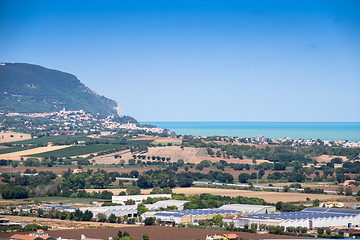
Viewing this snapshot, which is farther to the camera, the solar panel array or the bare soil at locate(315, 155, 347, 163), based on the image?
the bare soil at locate(315, 155, 347, 163)

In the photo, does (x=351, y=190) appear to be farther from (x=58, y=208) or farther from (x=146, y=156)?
(x=146, y=156)

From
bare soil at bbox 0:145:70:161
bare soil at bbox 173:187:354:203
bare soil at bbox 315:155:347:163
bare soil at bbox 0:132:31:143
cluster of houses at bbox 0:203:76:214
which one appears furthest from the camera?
bare soil at bbox 0:132:31:143

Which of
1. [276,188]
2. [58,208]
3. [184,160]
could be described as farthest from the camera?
[184,160]

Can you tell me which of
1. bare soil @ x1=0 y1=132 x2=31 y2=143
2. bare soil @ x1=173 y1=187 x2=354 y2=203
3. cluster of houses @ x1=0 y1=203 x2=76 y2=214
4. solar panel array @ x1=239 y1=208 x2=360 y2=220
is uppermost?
bare soil @ x1=0 y1=132 x2=31 y2=143

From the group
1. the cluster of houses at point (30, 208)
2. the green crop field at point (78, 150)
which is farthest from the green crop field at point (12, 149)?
the cluster of houses at point (30, 208)

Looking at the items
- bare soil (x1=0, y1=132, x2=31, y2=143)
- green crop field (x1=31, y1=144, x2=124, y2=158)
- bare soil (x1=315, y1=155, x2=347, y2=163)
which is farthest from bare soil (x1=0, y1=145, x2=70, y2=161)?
bare soil (x1=315, y1=155, x2=347, y2=163)

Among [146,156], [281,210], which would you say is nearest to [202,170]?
[146,156]

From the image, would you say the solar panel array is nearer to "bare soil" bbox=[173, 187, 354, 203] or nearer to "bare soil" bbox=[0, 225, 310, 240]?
"bare soil" bbox=[0, 225, 310, 240]

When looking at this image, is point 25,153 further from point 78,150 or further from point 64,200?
point 64,200

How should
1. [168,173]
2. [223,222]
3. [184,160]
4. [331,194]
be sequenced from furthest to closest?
[184,160], [168,173], [331,194], [223,222]

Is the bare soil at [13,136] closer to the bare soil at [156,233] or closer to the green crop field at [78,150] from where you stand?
the green crop field at [78,150]

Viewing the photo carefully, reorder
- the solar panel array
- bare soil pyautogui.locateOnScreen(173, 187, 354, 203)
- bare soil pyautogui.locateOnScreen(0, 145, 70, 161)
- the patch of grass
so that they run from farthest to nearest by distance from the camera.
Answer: bare soil pyautogui.locateOnScreen(0, 145, 70, 161) < bare soil pyautogui.locateOnScreen(173, 187, 354, 203) < the patch of grass < the solar panel array
